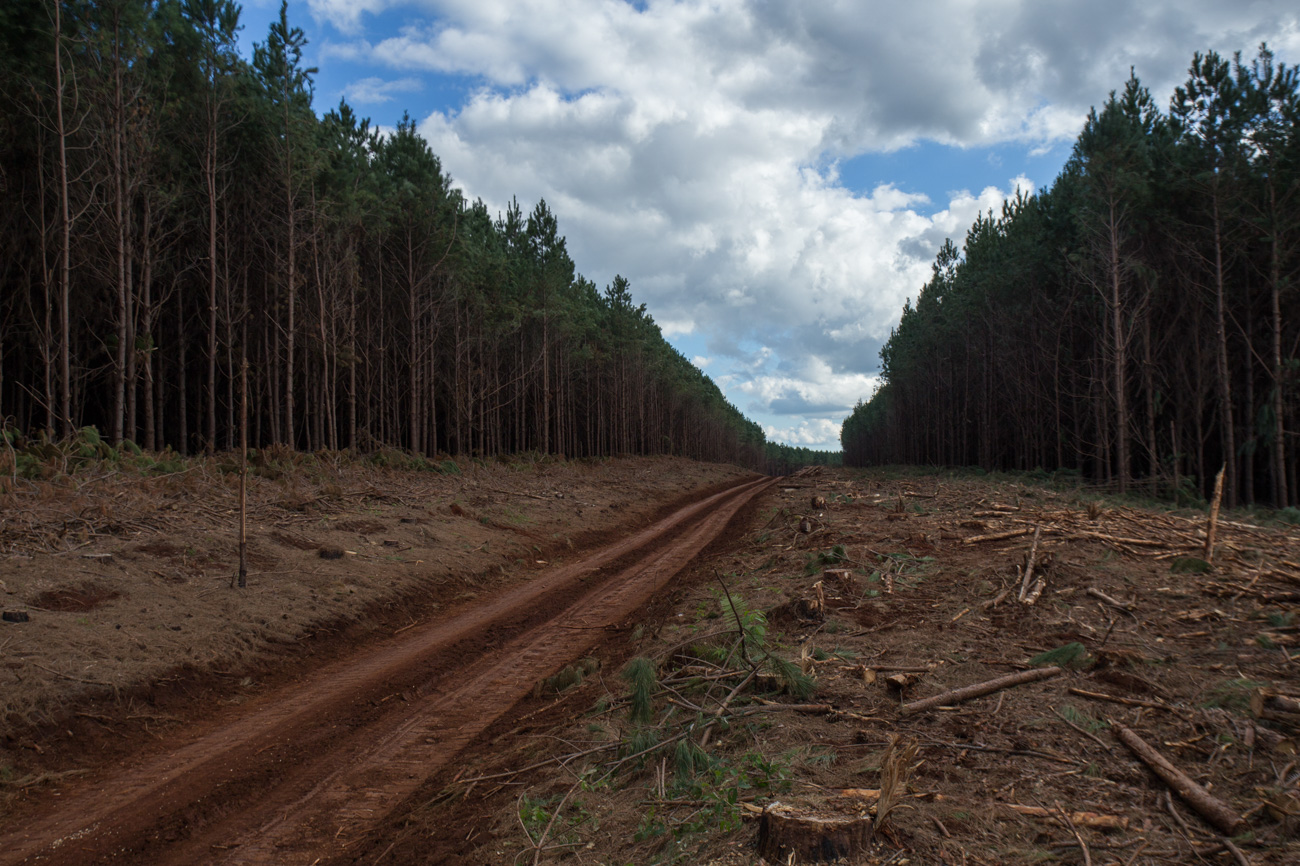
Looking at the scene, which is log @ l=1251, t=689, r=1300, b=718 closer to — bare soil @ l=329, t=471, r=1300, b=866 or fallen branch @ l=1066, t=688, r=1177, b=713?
bare soil @ l=329, t=471, r=1300, b=866

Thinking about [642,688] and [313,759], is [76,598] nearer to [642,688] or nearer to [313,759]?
[313,759]

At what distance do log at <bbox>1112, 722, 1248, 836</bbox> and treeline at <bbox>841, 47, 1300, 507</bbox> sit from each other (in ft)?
51.3

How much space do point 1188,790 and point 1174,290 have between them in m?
33.6

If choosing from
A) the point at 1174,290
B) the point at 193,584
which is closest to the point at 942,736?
the point at 193,584

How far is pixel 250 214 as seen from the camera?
84.2 feet

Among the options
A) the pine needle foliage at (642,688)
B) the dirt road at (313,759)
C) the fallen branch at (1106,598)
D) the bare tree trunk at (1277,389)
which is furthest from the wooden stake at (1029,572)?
the bare tree trunk at (1277,389)

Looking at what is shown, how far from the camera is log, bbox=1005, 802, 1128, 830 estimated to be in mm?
3158

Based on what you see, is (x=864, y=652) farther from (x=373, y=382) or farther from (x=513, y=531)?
(x=373, y=382)

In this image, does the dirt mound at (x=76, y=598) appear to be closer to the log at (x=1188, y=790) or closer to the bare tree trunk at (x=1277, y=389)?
the log at (x=1188, y=790)

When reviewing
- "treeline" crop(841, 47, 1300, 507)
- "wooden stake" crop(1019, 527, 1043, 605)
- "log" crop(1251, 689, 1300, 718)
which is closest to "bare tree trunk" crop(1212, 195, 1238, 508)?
"treeline" crop(841, 47, 1300, 507)

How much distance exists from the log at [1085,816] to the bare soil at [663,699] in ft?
0.05

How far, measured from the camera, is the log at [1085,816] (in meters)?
3.16

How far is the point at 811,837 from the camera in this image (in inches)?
119

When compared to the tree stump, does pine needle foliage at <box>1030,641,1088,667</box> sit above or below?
above
